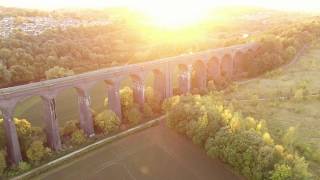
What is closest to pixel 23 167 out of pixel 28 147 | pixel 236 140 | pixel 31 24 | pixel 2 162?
pixel 2 162

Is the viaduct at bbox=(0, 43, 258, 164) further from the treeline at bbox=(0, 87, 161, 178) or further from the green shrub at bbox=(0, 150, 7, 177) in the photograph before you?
the green shrub at bbox=(0, 150, 7, 177)

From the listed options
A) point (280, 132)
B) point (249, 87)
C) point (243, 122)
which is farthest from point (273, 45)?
point (243, 122)

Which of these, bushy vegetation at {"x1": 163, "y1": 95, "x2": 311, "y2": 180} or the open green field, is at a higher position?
bushy vegetation at {"x1": 163, "y1": 95, "x2": 311, "y2": 180}

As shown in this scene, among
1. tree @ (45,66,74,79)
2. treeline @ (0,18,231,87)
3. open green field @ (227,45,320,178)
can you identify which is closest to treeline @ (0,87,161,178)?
open green field @ (227,45,320,178)

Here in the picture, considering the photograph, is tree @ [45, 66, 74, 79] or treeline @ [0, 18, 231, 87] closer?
tree @ [45, 66, 74, 79]

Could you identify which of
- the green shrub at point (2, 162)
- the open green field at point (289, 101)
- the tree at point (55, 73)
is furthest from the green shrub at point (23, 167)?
the tree at point (55, 73)

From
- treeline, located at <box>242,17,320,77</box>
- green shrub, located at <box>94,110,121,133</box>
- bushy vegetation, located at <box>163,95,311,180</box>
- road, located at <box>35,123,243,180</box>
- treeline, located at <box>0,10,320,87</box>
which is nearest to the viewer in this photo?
bushy vegetation, located at <box>163,95,311,180</box>
